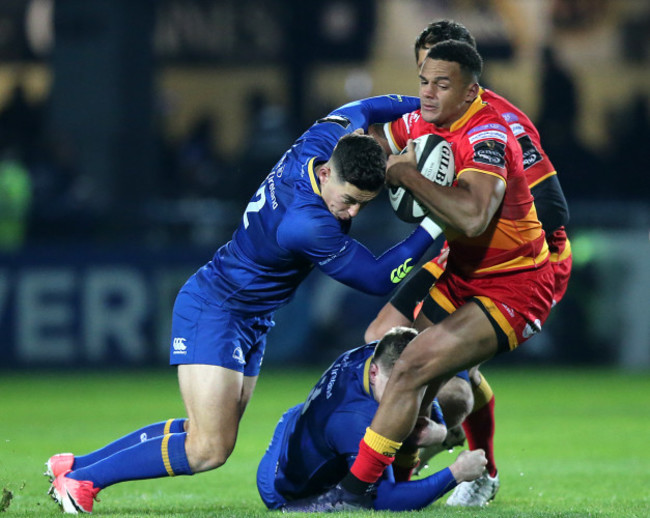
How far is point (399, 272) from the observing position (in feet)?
18.9

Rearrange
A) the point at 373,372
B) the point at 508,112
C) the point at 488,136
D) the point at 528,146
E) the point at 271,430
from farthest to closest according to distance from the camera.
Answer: the point at 271,430
the point at 528,146
the point at 508,112
the point at 373,372
the point at 488,136

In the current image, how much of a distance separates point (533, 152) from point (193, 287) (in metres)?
2.15

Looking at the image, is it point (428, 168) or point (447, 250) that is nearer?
point (428, 168)

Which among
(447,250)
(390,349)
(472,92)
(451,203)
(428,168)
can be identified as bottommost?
(390,349)

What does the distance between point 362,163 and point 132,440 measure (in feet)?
6.38

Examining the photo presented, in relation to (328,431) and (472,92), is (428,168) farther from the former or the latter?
(328,431)

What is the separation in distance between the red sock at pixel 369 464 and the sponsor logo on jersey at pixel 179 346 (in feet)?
3.49

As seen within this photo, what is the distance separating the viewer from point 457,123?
6020mm

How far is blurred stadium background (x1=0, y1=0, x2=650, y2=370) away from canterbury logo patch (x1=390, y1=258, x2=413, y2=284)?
23.6 ft

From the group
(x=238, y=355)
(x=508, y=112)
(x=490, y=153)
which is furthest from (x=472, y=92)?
(x=238, y=355)

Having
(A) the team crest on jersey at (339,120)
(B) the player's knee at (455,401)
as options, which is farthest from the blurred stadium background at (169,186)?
(A) the team crest on jersey at (339,120)

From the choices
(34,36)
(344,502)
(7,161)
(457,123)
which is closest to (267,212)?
(457,123)

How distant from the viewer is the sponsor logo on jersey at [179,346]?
6.10 metres

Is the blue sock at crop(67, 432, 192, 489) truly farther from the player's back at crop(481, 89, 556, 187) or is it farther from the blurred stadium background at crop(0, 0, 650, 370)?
the blurred stadium background at crop(0, 0, 650, 370)
